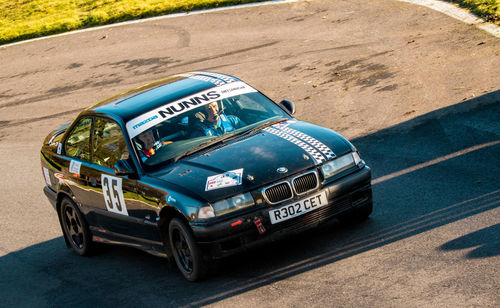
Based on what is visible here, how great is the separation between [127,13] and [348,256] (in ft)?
62.7

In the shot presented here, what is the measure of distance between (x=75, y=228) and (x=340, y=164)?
346 centimetres

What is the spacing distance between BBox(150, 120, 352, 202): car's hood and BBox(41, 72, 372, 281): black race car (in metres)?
0.01

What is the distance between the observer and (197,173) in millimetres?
6605

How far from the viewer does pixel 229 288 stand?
6324 millimetres

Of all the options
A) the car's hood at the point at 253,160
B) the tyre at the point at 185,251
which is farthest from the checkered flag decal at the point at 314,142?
the tyre at the point at 185,251

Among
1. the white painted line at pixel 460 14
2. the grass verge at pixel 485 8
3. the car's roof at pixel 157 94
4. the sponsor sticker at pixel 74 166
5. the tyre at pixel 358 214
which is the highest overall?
the car's roof at pixel 157 94

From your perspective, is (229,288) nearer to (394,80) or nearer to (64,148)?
(64,148)

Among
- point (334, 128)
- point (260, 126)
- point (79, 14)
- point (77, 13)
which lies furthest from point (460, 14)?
point (77, 13)

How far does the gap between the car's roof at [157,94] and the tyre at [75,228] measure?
1.20 m

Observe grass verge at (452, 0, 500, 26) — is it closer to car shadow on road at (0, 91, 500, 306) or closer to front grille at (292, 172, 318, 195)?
car shadow on road at (0, 91, 500, 306)

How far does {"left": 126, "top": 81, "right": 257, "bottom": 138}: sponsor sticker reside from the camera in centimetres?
746

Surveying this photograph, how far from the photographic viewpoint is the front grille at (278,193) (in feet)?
20.8

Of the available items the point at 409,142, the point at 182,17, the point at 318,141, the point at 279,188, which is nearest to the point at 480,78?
the point at 409,142

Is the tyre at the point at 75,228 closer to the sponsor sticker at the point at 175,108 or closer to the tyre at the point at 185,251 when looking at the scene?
the sponsor sticker at the point at 175,108
